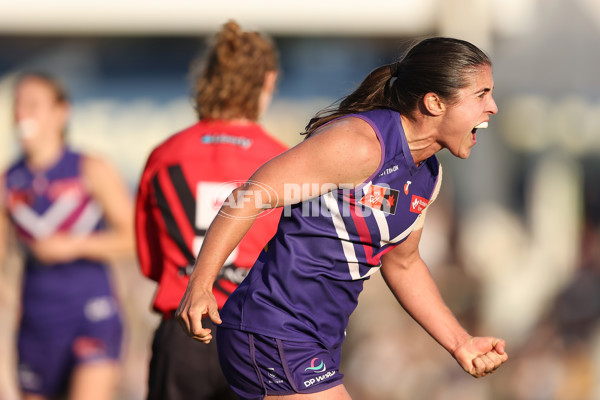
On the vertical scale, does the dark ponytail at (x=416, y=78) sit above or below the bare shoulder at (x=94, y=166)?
above

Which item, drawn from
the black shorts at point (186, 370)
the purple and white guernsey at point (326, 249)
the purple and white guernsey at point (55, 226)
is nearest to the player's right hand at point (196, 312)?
the purple and white guernsey at point (326, 249)

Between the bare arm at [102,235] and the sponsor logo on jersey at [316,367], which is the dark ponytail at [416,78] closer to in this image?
the sponsor logo on jersey at [316,367]

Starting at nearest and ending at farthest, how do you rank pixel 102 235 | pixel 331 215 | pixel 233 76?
1. pixel 331 215
2. pixel 233 76
3. pixel 102 235

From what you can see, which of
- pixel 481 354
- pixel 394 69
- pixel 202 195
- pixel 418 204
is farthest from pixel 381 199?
pixel 202 195

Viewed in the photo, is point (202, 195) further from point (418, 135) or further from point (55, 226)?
point (55, 226)

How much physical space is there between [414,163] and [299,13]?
7.65m

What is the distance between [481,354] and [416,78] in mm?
993

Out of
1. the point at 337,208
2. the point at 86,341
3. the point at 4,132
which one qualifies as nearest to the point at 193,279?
the point at 337,208

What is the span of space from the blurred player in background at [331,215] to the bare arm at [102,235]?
2.39m

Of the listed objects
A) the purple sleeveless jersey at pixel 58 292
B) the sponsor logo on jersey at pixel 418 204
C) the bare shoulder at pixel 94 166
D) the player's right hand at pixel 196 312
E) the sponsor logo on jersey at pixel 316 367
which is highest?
the sponsor logo on jersey at pixel 418 204

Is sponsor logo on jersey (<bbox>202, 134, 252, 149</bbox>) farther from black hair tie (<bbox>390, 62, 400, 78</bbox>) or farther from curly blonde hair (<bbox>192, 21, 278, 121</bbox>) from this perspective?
black hair tie (<bbox>390, 62, 400, 78</bbox>)

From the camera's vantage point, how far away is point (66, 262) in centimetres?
560

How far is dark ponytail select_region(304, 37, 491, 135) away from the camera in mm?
3088

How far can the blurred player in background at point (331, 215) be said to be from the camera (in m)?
2.95
